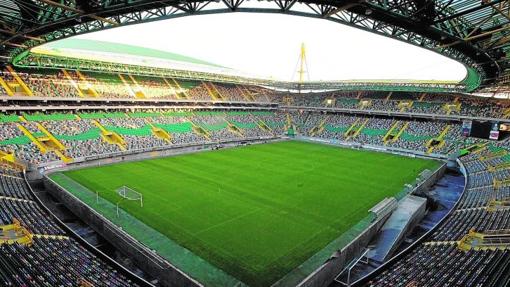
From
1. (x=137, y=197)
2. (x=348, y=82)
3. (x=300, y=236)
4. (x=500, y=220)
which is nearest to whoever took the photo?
(x=500, y=220)

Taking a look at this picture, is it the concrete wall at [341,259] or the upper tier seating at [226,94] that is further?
the upper tier seating at [226,94]

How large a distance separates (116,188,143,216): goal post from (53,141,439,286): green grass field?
1.30ft

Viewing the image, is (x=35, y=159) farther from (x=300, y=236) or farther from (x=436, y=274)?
(x=436, y=274)

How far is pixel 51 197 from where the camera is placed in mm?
22953

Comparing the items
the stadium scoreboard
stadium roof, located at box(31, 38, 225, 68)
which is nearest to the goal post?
stadium roof, located at box(31, 38, 225, 68)

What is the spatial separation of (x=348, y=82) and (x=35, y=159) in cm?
4714

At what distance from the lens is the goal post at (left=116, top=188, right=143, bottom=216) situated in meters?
21.5

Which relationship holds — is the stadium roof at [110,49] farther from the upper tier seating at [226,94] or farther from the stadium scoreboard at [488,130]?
the stadium scoreboard at [488,130]

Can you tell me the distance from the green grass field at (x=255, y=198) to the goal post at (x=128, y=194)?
15.6 inches

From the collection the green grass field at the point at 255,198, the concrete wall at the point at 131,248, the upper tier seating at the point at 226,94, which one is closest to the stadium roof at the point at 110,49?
the upper tier seating at the point at 226,94

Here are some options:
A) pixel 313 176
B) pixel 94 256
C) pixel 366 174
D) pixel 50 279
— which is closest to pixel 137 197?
pixel 94 256

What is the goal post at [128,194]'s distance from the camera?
21.5 metres

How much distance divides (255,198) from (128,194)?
9354 mm

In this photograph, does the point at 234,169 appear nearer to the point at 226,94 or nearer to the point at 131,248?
the point at 131,248
